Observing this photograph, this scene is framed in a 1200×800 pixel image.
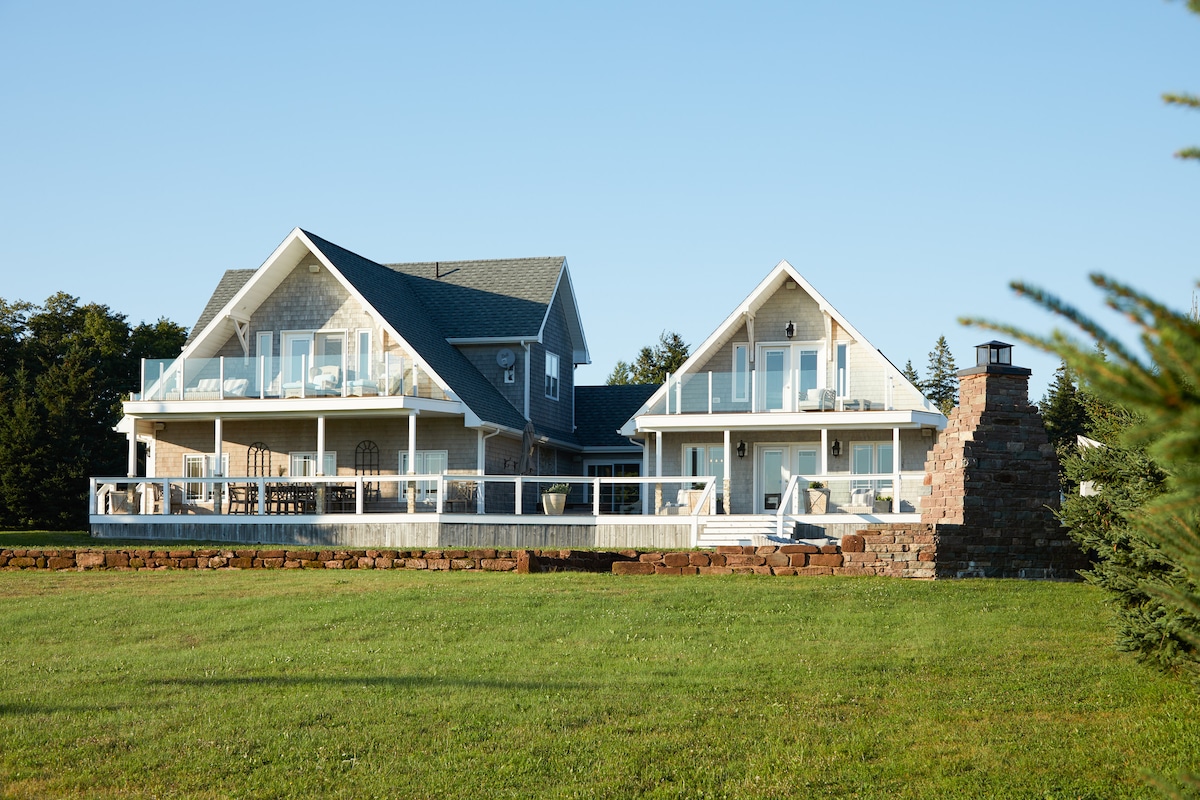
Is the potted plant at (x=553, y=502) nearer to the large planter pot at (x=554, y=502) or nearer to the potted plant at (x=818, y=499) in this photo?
the large planter pot at (x=554, y=502)

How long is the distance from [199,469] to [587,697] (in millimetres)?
24224

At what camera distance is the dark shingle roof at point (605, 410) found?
37062 mm

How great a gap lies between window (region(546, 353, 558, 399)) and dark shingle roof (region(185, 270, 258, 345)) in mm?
9216

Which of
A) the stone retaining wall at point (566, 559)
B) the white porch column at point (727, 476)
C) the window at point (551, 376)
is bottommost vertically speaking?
the stone retaining wall at point (566, 559)

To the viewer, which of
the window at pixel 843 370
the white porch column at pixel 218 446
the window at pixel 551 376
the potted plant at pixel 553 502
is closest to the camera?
the potted plant at pixel 553 502

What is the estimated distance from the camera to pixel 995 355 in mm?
19047

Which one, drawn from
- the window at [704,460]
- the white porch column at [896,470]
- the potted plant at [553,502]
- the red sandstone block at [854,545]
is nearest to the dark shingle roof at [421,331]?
the potted plant at [553,502]

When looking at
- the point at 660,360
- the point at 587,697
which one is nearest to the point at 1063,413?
the point at 660,360

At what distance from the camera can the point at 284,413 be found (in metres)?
28.8

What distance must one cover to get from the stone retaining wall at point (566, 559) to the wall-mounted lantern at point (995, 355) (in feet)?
9.87

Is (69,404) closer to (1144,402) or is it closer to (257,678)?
(257,678)

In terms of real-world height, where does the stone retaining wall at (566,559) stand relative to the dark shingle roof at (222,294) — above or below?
below

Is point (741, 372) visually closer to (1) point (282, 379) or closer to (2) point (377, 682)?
(1) point (282, 379)

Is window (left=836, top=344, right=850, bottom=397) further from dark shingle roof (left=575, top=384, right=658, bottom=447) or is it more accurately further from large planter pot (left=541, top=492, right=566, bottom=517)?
dark shingle roof (left=575, top=384, right=658, bottom=447)
